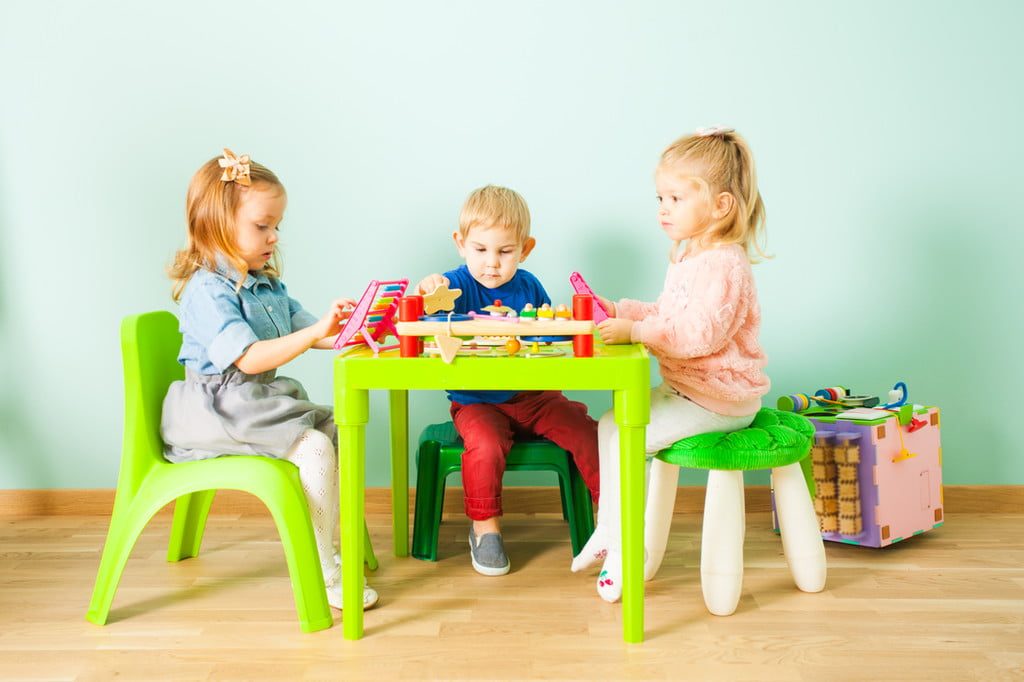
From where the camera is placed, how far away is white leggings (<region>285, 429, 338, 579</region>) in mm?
1817

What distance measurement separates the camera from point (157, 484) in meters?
1.81

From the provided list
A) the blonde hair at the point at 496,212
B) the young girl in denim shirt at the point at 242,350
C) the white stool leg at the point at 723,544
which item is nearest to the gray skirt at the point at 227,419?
the young girl in denim shirt at the point at 242,350

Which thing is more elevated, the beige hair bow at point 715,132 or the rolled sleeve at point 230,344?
the beige hair bow at point 715,132

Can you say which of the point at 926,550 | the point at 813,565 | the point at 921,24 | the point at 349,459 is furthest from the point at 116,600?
the point at 921,24

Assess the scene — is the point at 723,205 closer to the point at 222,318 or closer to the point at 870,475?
the point at 870,475

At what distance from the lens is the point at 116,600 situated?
190cm

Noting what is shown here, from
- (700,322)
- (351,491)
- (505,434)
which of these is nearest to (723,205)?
(700,322)

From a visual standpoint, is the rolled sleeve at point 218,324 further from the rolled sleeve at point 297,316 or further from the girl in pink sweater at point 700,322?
the girl in pink sweater at point 700,322

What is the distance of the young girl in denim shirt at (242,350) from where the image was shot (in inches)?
71.5

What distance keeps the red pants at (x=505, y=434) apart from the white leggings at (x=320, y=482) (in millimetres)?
353

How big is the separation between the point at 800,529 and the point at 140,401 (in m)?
1.32

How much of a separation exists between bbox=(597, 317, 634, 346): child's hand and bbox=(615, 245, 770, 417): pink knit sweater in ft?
0.06

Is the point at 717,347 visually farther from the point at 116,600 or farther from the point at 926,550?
the point at 116,600

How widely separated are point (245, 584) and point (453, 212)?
1.02 meters
